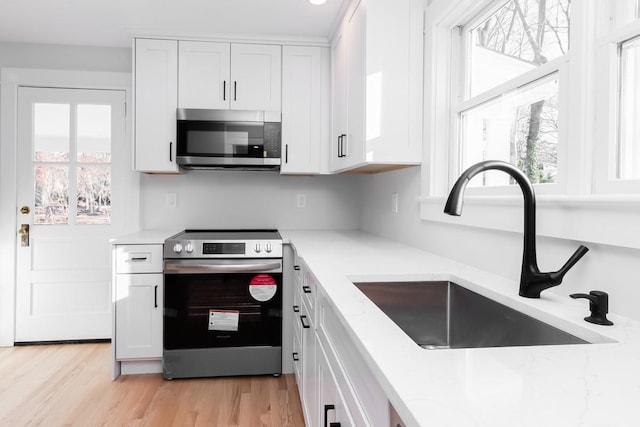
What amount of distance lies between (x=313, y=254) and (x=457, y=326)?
0.77 metres

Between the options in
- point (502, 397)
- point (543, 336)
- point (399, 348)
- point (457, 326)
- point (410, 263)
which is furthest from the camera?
point (410, 263)

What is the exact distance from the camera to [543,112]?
1402mm

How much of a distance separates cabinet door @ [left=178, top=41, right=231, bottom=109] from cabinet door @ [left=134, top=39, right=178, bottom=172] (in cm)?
5

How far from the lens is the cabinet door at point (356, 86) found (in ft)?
6.85

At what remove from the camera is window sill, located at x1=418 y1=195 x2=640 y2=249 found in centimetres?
93

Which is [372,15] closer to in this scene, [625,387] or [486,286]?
[486,286]

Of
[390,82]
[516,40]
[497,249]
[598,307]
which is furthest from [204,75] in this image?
[598,307]

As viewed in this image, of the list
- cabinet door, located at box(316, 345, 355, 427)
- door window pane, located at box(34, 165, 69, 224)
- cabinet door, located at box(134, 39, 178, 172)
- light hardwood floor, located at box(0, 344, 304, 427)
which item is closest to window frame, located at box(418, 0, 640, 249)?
cabinet door, located at box(316, 345, 355, 427)

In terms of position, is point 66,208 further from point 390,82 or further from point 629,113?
point 629,113

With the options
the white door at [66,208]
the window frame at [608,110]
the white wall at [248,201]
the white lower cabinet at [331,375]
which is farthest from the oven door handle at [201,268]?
the window frame at [608,110]

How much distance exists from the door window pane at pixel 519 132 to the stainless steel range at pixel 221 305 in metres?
1.29


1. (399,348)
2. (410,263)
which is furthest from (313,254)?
(399,348)

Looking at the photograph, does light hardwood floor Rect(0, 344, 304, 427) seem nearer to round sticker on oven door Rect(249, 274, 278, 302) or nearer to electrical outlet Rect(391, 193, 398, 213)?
round sticker on oven door Rect(249, 274, 278, 302)

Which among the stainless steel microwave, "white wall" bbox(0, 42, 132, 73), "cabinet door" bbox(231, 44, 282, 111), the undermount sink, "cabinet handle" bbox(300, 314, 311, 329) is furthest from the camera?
"white wall" bbox(0, 42, 132, 73)
